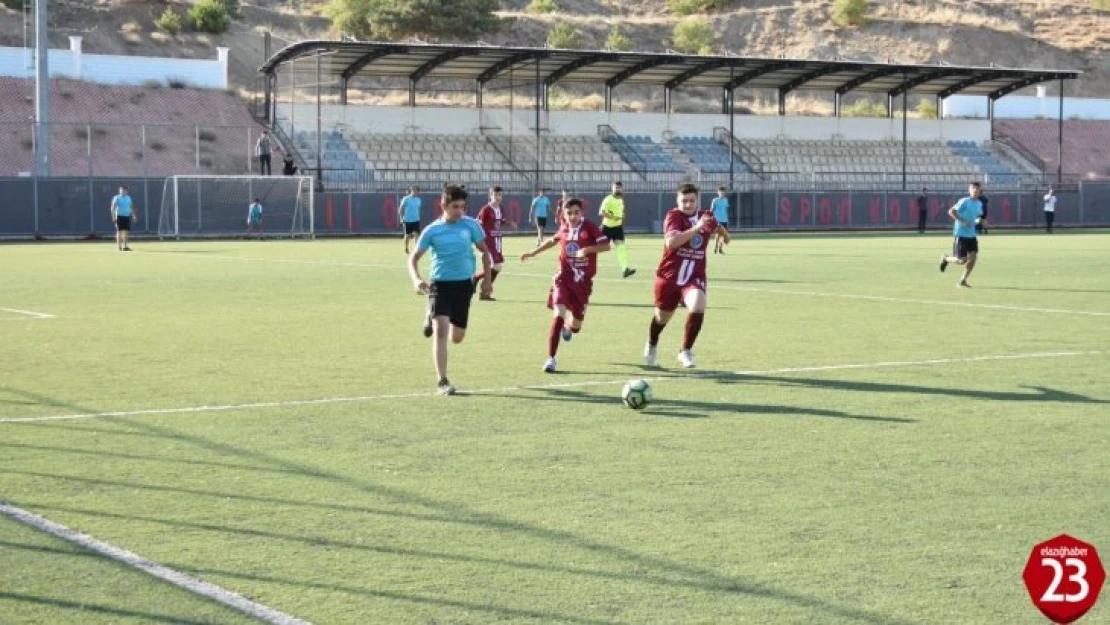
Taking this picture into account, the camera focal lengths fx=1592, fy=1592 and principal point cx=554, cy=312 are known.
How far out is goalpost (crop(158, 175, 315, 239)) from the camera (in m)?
52.3

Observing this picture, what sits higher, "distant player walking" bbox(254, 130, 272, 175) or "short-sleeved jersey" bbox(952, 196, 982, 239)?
"distant player walking" bbox(254, 130, 272, 175)

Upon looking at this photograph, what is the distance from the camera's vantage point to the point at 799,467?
9.56 m

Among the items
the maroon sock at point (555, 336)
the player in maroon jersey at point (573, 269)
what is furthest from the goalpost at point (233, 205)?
the maroon sock at point (555, 336)

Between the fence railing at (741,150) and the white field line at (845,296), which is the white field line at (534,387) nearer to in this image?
the white field line at (845,296)

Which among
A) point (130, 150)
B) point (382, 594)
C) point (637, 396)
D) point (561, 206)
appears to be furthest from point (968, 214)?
point (130, 150)

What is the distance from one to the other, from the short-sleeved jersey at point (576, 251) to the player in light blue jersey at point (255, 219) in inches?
1440

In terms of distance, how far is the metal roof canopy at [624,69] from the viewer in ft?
190

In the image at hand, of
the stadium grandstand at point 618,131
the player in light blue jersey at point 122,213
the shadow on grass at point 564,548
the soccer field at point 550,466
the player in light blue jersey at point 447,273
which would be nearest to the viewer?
the shadow on grass at point 564,548

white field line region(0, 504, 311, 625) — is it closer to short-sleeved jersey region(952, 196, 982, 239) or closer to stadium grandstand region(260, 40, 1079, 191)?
short-sleeved jersey region(952, 196, 982, 239)

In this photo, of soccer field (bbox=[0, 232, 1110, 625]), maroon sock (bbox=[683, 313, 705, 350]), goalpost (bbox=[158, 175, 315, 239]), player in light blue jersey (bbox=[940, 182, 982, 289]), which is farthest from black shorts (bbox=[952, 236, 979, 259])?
goalpost (bbox=[158, 175, 315, 239])

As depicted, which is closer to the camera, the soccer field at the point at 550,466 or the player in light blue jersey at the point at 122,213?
the soccer field at the point at 550,466

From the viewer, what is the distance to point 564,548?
293 inches

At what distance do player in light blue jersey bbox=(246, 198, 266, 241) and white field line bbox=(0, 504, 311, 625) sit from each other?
4381cm

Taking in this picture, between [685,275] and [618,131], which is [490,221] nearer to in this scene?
[685,275]
